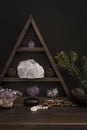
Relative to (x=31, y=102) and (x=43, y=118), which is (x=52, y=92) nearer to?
(x=31, y=102)

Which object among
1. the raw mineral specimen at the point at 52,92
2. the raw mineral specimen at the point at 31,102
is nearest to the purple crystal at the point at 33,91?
the raw mineral specimen at the point at 52,92

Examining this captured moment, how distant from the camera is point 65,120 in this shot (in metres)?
1.47

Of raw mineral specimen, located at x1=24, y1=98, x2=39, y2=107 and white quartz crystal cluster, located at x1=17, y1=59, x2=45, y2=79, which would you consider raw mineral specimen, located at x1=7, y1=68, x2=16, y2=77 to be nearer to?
white quartz crystal cluster, located at x1=17, y1=59, x2=45, y2=79

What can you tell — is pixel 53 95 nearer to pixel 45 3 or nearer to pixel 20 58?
pixel 20 58

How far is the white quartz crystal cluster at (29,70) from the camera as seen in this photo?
1868mm

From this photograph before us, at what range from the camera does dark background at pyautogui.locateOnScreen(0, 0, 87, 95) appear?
6.43ft

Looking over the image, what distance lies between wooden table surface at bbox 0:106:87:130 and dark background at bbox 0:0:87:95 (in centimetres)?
46

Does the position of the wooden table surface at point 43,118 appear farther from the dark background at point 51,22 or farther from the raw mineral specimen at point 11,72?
the dark background at point 51,22

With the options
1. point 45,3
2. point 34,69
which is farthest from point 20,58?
point 45,3

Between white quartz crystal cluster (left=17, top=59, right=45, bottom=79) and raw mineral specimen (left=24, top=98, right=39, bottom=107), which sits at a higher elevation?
white quartz crystal cluster (left=17, top=59, right=45, bottom=79)

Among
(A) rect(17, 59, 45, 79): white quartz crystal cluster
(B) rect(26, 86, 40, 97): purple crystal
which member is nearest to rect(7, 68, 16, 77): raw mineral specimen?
(A) rect(17, 59, 45, 79): white quartz crystal cluster

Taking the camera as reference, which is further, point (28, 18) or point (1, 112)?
point (28, 18)

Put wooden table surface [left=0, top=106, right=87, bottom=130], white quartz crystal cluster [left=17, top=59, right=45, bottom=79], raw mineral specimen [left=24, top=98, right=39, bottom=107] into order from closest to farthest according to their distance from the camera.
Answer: wooden table surface [left=0, top=106, right=87, bottom=130] → raw mineral specimen [left=24, top=98, right=39, bottom=107] → white quartz crystal cluster [left=17, top=59, right=45, bottom=79]

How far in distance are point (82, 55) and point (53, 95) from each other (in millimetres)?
321
